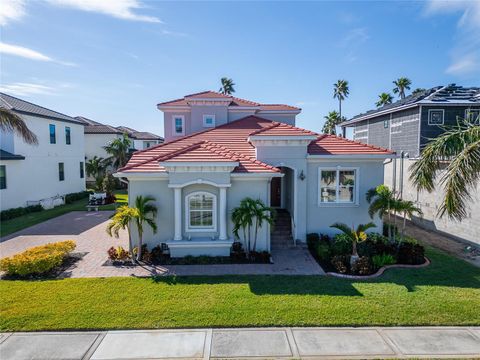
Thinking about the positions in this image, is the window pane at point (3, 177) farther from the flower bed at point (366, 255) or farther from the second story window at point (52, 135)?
the flower bed at point (366, 255)

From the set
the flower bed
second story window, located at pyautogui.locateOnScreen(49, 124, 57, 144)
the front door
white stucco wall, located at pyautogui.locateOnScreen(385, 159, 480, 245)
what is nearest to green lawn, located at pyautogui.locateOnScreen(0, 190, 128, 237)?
second story window, located at pyautogui.locateOnScreen(49, 124, 57, 144)

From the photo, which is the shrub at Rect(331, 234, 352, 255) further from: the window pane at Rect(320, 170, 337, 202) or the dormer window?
the dormer window

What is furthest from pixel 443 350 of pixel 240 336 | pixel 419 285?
pixel 240 336

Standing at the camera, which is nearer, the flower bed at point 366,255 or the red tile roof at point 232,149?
the flower bed at point 366,255

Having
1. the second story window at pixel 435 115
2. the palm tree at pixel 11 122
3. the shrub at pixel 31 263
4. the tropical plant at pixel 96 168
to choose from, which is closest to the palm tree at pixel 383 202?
the second story window at pixel 435 115

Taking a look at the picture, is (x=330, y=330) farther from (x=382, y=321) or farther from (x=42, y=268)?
(x=42, y=268)
